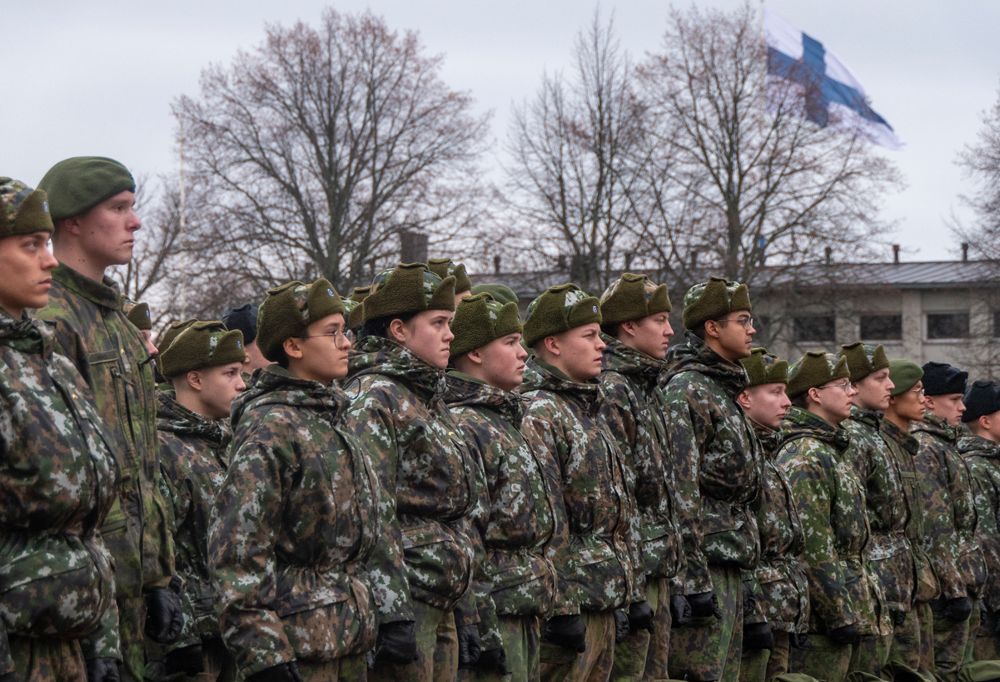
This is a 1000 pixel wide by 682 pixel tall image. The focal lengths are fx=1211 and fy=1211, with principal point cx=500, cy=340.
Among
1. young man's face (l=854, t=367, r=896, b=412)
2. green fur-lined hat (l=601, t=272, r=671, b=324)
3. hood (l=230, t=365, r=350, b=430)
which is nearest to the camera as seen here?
hood (l=230, t=365, r=350, b=430)

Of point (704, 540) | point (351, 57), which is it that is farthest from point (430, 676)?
point (351, 57)

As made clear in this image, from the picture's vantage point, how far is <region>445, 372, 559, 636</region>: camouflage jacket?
17.5ft

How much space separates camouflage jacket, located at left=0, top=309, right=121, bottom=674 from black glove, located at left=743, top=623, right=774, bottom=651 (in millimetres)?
4670

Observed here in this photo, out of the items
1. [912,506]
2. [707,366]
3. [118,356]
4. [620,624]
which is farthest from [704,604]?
[118,356]

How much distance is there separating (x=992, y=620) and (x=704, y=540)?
15.9 feet

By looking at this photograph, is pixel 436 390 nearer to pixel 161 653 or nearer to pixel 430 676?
pixel 430 676

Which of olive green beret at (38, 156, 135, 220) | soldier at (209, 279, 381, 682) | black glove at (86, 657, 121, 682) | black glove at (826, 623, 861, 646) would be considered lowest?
black glove at (826, 623, 861, 646)

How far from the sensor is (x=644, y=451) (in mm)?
6711

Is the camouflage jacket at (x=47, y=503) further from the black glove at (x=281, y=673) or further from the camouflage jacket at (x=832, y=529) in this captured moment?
the camouflage jacket at (x=832, y=529)

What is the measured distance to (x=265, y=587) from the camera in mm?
3994

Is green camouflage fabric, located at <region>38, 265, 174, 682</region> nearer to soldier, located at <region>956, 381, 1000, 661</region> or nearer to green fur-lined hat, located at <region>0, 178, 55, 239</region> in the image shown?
green fur-lined hat, located at <region>0, 178, 55, 239</region>

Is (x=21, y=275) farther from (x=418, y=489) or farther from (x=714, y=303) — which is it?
(x=714, y=303)

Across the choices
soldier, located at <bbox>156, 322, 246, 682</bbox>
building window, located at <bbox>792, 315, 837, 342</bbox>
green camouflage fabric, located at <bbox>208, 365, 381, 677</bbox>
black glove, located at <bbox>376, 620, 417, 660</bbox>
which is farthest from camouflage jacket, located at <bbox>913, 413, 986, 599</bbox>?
building window, located at <bbox>792, 315, 837, 342</bbox>

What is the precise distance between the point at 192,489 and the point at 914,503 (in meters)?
5.90
